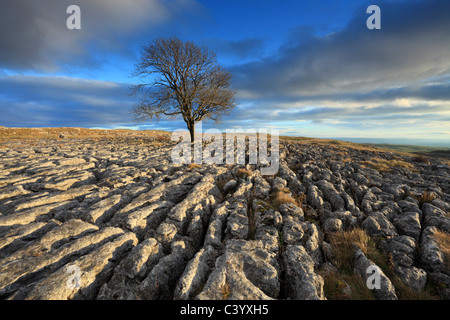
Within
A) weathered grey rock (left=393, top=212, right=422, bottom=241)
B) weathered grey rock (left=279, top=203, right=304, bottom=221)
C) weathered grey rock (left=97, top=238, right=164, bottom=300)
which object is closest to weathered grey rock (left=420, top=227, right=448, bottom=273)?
weathered grey rock (left=393, top=212, right=422, bottom=241)

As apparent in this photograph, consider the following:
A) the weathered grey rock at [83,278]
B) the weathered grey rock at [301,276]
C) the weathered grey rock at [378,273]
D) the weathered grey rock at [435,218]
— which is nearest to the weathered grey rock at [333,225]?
the weathered grey rock at [378,273]

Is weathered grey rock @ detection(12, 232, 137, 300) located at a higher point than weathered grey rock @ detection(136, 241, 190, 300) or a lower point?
higher

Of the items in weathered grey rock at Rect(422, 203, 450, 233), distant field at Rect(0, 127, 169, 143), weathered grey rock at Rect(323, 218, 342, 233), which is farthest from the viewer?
distant field at Rect(0, 127, 169, 143)

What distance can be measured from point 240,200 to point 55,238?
870 cm

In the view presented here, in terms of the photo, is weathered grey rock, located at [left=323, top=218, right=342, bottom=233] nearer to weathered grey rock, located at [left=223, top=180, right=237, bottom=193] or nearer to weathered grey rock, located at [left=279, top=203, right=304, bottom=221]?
weathered grey rock, located at [left=279, top=203, right=304, bottom=221]

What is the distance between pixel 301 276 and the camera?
231 inches

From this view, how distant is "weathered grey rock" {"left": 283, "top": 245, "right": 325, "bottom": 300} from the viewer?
212 inches

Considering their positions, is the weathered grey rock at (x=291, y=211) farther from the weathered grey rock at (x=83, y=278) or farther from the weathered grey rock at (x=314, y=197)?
the weathered grey rock at (x=83, y=278)

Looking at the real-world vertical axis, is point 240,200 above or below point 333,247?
above

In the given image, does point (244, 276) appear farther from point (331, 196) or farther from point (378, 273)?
point (331, 196)

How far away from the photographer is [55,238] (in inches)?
272

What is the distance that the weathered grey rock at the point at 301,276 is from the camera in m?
5.38
